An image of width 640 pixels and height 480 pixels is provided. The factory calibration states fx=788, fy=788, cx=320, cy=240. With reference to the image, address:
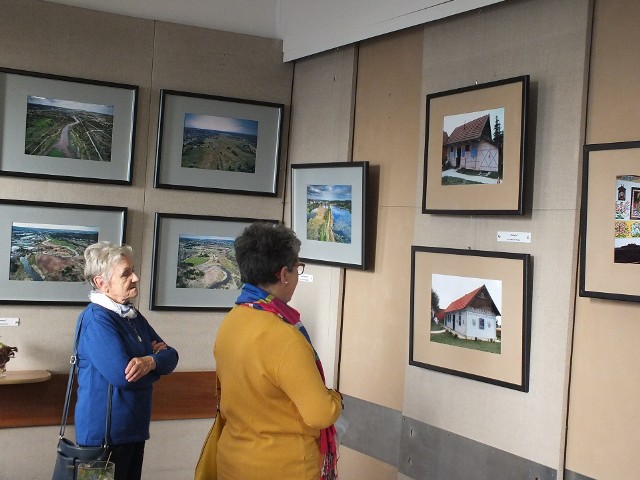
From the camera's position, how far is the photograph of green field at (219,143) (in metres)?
5.41

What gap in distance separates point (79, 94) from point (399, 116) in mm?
2080

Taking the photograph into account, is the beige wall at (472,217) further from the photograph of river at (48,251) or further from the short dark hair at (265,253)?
the photograph of river at (48,251)

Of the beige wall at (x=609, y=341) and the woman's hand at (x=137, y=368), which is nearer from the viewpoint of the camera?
the beige wall at (x=609, y=341)

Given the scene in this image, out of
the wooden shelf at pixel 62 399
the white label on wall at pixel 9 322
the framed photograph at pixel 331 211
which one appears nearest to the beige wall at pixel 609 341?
the framed photograph at pixel 331 211

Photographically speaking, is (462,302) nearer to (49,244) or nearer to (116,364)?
(116,364)

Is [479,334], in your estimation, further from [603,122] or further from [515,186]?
[603,122]

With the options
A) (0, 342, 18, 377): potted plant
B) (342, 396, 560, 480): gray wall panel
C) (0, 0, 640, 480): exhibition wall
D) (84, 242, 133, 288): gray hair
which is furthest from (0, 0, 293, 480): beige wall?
(342, 396, 560, 480): gray wall panel

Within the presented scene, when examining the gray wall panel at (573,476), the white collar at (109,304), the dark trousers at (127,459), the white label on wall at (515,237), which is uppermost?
the white label on wall at (515,237)

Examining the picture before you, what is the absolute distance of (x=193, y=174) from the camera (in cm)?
543

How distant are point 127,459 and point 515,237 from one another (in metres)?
2.21

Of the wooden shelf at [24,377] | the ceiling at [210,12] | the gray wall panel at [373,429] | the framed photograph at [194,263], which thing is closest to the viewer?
the gray wall panel at [373,429]

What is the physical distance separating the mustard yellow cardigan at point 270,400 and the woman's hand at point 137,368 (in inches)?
32.7

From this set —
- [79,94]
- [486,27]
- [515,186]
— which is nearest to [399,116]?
[486,27]

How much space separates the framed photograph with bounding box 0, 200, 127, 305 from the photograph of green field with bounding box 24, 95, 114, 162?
1.14 feet
